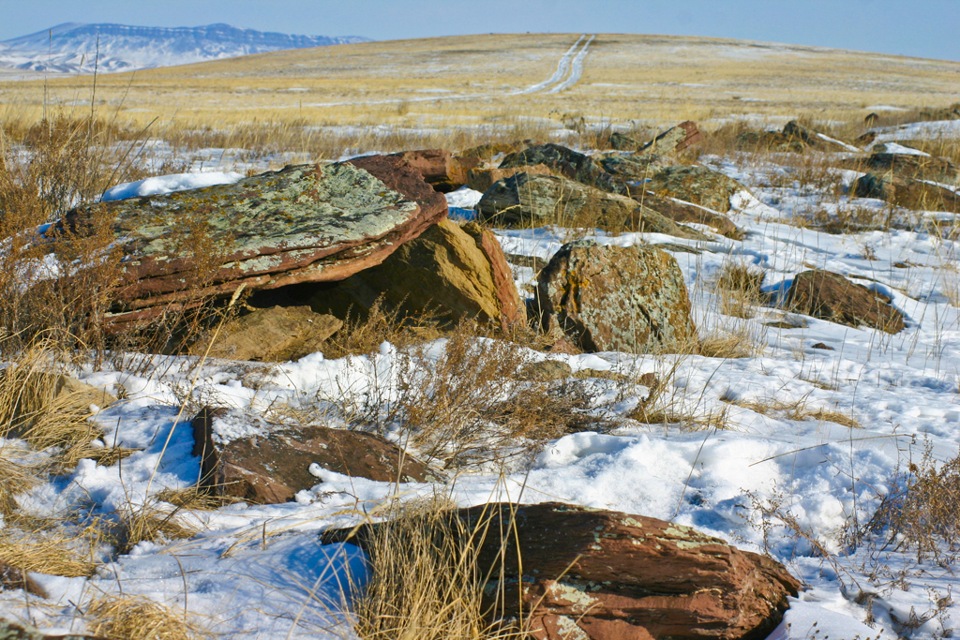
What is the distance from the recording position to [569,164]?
339 inches

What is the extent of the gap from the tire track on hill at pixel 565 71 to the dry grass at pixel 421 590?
35.7 m

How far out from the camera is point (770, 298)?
595 centimetres

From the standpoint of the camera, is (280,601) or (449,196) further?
(449,196)

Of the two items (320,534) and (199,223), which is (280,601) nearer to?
(320,534)

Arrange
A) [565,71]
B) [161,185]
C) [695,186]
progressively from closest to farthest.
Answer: [161,185]
[695,186]
[565,71]

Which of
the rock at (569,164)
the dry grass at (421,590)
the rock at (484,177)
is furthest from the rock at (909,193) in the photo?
the dry grass at (421,590)

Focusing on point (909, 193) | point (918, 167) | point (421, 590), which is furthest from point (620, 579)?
point (918, 167)

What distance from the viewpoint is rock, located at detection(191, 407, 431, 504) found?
2.36 m

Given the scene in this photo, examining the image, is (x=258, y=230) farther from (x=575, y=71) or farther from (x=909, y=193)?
(x=575, y=71)

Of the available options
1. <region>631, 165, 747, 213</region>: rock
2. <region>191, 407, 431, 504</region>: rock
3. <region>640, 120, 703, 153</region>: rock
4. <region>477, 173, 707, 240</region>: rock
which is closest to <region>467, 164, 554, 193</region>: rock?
<region>477, 173, 707, 240</region>: rock

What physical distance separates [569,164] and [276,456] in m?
6.79

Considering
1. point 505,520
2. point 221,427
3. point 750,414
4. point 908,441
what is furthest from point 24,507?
point 908,441

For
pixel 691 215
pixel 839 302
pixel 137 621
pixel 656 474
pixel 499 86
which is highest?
pixel 499 86

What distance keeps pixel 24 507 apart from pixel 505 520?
1486 mm
